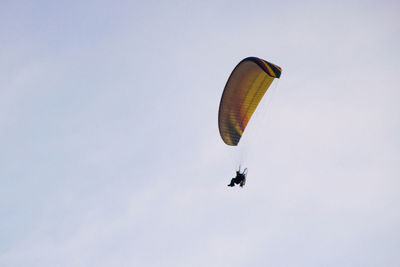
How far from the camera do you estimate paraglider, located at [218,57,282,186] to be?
2325 cm

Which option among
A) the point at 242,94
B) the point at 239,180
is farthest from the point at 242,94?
the point at 239,180

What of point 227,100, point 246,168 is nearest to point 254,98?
point 227,100

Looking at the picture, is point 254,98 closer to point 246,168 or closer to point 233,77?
point 233,77

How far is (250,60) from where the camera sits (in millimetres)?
23062

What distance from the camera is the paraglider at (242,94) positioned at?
23250mm

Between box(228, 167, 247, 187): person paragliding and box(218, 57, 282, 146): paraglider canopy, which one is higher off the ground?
box(218, 57, 282, 146): paraglider canopy

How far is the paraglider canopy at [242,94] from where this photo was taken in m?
23.2

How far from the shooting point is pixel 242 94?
80.3 feet

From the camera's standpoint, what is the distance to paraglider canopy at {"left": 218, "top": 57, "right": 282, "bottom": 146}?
23.2m

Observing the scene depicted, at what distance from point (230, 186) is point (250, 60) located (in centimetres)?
750

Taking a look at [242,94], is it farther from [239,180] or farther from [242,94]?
[239,180]

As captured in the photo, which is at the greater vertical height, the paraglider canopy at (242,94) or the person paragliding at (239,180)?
the paraglider canopy at (242,94)

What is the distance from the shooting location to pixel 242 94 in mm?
24469

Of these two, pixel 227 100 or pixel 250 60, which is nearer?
pixel 250 60
